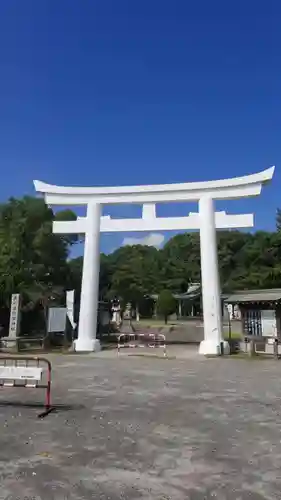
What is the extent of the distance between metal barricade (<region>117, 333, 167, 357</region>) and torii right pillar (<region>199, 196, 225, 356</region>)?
210 cm

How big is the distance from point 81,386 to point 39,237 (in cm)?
2031

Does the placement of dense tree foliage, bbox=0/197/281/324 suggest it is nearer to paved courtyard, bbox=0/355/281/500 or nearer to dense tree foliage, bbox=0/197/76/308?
dense tree foliage, bbox=0/197/76/308

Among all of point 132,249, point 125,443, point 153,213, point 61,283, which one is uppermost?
point 132,249

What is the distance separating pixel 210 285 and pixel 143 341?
8.70m

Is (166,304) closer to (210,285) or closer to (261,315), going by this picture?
(261,315)

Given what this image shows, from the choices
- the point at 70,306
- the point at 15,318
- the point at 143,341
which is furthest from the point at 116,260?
the point at 15,318

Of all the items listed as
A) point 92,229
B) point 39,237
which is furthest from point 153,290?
point 92,229

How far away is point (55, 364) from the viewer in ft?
49.9

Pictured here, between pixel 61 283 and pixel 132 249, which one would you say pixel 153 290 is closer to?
pixel 132 249

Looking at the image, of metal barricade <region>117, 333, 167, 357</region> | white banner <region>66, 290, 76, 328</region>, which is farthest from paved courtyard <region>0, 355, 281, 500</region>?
white banner <region>66, 290, 76, 328</region>

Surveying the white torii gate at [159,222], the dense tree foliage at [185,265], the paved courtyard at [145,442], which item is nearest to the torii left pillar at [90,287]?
the white torii gate at [159,222]

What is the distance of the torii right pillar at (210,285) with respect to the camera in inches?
752

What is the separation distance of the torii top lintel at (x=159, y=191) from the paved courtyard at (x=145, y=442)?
1077 centimetres

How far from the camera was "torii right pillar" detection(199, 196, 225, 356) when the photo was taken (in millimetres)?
19094
